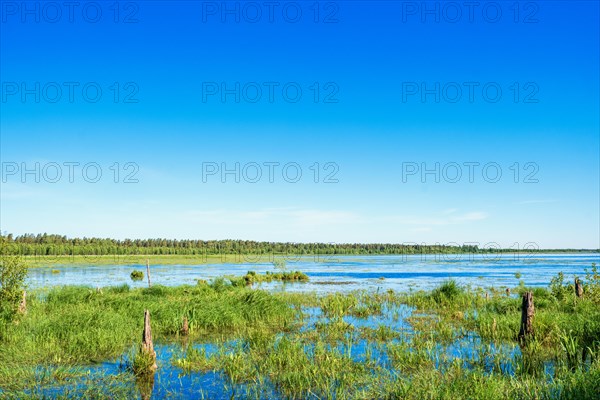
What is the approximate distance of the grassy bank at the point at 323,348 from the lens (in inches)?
463

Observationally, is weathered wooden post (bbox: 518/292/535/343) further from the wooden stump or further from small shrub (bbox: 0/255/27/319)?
small shrub (bbox: 0/255/27/319)

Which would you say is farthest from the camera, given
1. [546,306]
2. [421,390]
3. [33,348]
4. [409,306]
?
[409,306]

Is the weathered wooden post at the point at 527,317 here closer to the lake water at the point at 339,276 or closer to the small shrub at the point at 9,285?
the lake water at the point at 339,276

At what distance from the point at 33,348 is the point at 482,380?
14.6 m

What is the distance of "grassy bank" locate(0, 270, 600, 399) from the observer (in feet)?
38.5

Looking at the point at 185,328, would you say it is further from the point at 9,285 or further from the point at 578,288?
the point at 578,288

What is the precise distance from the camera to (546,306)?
25297mm

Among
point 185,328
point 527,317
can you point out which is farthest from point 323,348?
point 527,317

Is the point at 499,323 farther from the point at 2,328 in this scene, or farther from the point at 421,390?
the point at 2,328

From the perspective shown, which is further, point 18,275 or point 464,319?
point 464,319

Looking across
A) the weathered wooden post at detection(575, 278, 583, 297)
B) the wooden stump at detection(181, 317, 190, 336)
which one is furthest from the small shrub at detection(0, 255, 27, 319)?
the weathered wooden post at detection(575, 278, 583, 297)

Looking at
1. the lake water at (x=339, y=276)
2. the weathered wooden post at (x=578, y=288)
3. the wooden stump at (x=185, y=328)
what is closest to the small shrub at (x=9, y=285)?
the wooden stump at (x=185, y=328)

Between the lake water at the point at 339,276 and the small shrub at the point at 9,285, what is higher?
the small shrub at the point at 9,285

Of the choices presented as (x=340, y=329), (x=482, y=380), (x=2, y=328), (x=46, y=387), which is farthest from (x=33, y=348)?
(x=482, y=380)
